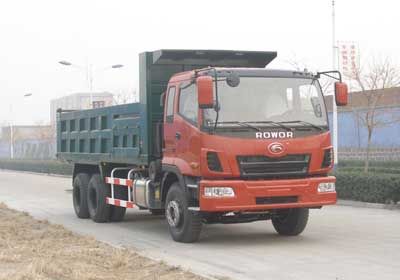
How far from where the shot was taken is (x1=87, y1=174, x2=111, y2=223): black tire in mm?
14367

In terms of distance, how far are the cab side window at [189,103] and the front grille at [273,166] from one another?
100cm

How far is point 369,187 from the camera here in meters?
17.0

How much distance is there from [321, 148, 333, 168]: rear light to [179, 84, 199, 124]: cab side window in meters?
2.08

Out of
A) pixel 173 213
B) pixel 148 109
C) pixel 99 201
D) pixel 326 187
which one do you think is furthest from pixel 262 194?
pixel 99 201

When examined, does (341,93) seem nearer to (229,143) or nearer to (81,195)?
(229,143)

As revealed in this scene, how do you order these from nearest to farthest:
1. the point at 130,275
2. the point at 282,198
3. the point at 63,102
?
the point at 130,275
the point at 282,198
the point at 63,102

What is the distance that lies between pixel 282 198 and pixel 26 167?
143 ft

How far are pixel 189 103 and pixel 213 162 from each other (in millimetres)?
1110

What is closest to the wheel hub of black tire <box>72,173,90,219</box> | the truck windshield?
the truck windshield

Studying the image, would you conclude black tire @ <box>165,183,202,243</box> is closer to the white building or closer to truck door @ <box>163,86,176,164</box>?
truck door @ <box>163,86,176,164</box>

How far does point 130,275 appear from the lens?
8.15 meters

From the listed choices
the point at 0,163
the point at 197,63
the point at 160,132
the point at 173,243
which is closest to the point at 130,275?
the point at 173,243

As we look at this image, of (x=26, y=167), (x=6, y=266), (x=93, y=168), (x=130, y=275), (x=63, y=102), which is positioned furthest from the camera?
(x=63, y=102)

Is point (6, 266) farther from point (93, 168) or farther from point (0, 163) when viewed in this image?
point (0, 163)
